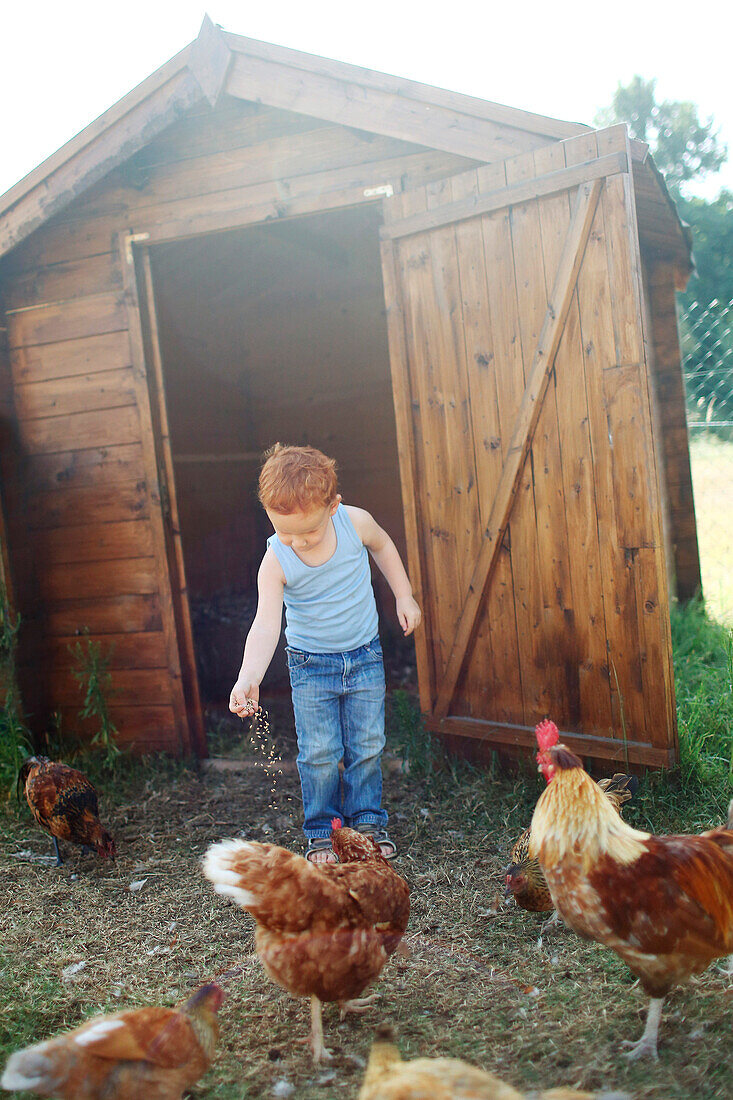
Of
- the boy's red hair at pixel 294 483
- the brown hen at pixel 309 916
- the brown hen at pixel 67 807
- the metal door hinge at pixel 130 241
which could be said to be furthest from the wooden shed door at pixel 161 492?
the brown hen at pixel 309 916

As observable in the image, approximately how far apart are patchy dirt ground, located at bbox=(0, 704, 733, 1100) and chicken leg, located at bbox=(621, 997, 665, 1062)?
35 mm

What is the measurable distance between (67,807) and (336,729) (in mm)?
1258

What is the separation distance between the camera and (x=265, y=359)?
7805 millimetres

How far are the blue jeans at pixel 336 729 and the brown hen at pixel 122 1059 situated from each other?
1.42 meters

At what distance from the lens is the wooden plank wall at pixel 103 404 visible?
14.9 ft

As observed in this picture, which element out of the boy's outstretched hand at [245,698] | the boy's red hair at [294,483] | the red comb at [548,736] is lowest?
the red comb at [548,736]

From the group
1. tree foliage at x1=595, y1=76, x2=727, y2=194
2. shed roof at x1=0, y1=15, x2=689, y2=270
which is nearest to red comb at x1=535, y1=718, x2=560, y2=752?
shed roof at x1=0, y1=15, x2=689, y2=270

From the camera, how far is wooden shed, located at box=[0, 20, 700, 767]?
11.7 ft

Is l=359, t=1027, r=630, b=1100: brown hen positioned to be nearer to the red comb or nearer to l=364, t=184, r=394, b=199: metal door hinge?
the red comb

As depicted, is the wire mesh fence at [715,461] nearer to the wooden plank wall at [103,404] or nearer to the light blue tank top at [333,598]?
the light blue tank top at [333,598]

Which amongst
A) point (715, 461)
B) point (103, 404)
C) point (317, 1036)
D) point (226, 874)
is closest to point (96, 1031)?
point (226, 874)

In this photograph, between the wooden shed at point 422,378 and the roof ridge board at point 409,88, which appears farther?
the roof ridge board at point 409,88

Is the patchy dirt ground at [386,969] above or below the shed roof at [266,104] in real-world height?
below

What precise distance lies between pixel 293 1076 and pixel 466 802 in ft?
6.26
